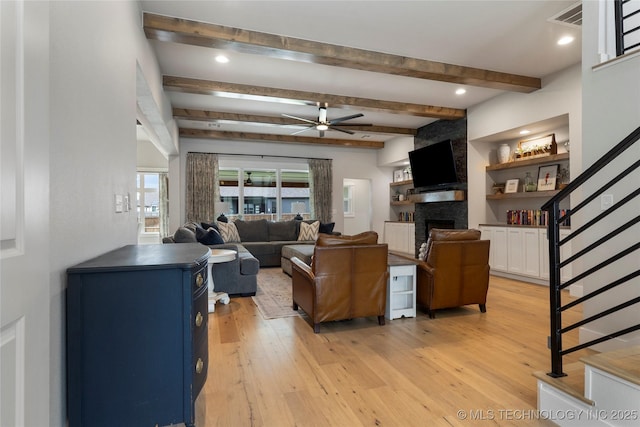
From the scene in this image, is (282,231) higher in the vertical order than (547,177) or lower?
lower

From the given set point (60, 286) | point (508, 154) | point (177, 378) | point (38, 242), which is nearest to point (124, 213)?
point (60, 286)

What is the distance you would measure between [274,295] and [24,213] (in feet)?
12.3

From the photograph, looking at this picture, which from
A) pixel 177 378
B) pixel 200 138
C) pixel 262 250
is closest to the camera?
pixel 177 378

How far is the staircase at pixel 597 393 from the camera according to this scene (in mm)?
1456

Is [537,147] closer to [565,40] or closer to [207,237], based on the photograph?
[565,40]

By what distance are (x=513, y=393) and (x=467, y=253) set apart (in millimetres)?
1650


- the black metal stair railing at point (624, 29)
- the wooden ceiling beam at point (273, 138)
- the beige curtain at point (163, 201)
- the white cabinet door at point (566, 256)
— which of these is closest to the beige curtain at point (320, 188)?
the wooden ceiling beam at point (273, 138)

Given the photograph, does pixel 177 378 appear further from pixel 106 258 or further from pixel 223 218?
pixel 223 218

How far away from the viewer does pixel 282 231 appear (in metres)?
7.40

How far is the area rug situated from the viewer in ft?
12.0

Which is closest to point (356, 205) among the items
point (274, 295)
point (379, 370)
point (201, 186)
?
point (201, 186)

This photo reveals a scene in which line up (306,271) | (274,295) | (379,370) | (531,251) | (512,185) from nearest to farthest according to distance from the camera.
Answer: (379,370) → (306,271) → (274,295) → (531,251) → (512,185)

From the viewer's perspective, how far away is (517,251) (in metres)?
5.21

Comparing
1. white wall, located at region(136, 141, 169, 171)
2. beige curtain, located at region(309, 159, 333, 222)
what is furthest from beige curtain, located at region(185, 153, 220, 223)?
beige curtain, located at region(309, 159, 333, 222)
